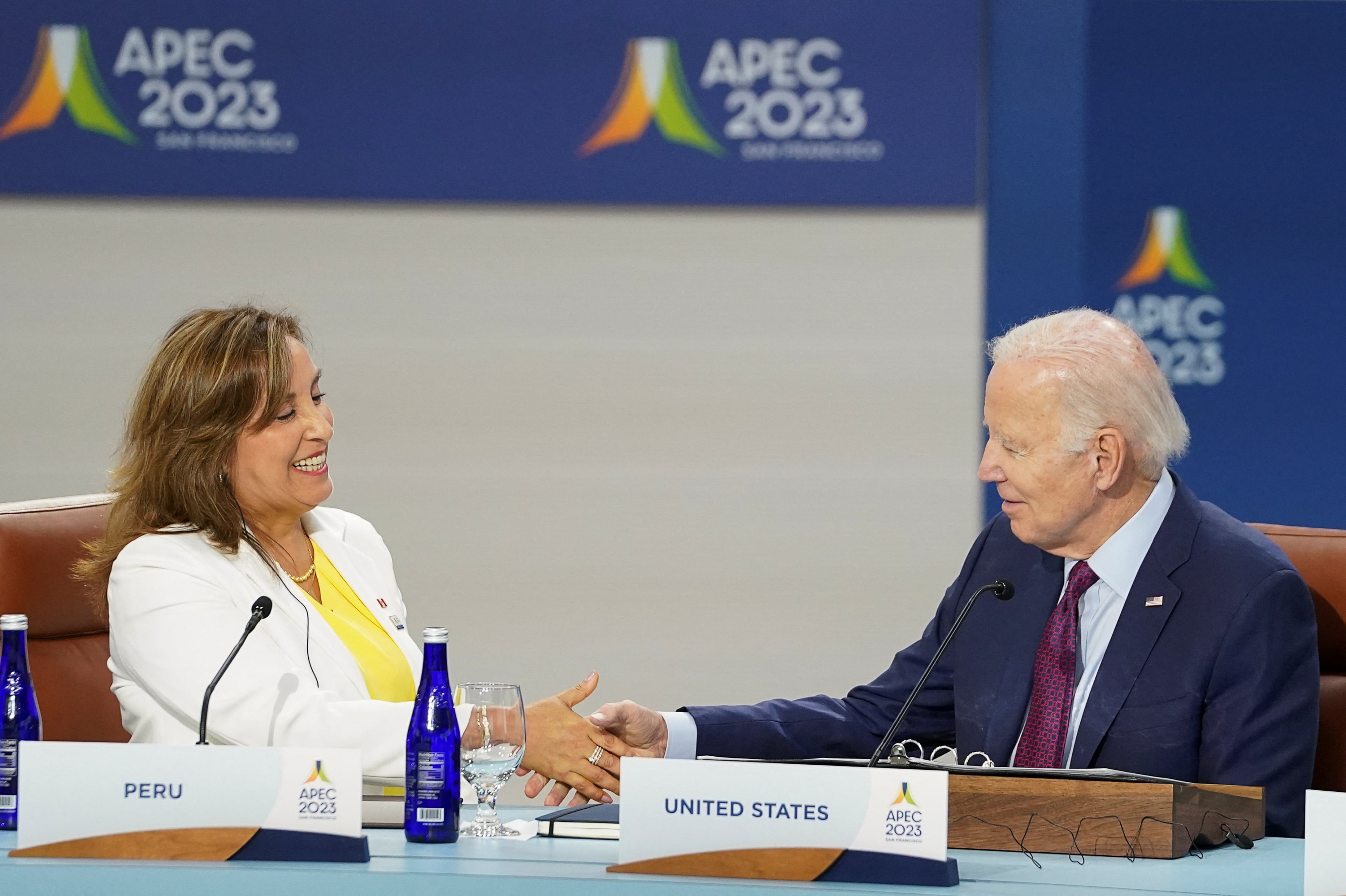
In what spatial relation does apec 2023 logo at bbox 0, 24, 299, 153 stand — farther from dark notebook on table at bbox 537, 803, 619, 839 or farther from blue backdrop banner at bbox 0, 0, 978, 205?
dark notebook on table at bbox 537, 803, 619, 839

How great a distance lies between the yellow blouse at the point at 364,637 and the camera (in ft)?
7.99

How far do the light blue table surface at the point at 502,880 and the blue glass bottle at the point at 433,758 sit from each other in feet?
0.28

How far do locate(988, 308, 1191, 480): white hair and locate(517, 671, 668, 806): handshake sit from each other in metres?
0.86

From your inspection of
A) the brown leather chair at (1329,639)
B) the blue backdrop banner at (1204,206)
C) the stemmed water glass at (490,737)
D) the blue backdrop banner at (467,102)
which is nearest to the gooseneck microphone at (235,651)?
the stemmed water glass at (490,737)

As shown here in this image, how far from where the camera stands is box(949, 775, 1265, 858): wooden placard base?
1.72 metres

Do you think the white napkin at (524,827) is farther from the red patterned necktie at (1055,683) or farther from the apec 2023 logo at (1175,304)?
the apec 2023 logo at (1175,304)

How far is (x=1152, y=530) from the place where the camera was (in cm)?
238

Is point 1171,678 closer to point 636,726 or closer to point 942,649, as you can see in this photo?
point 942,649

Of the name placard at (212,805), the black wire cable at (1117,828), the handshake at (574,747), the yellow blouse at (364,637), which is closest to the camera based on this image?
the name placard at (212,805)

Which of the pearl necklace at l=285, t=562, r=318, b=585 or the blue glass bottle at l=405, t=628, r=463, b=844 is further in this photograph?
the pearl necklace at l=285, t=562, r=318, b=585

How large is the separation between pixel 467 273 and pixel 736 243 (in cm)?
78

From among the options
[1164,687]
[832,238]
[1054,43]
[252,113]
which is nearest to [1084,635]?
[1164,687]

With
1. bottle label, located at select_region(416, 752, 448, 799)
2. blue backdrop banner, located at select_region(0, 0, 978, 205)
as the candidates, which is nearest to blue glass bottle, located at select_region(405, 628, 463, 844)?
bottle label, located at select_region(416, 752, 448, 799)

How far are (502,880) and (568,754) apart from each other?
75 centimetres
